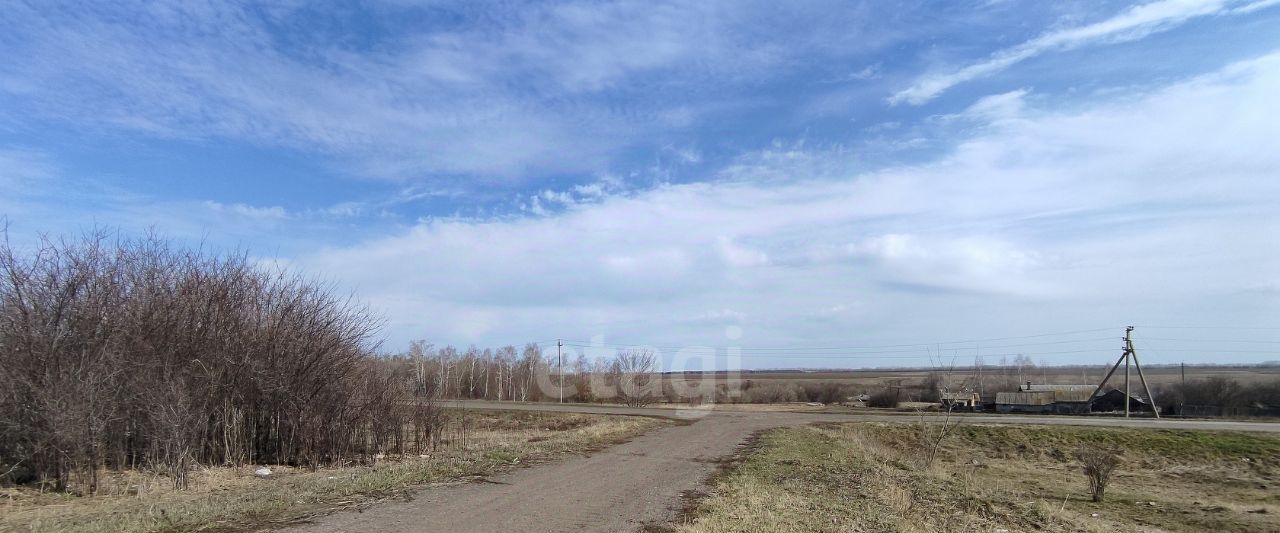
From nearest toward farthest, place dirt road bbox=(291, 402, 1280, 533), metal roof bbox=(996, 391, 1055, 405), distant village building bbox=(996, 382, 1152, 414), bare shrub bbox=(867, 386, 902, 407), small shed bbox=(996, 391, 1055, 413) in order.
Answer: dirt road bbox=(291, 402, 1280, 533) < distant village building bbox=(996, 382, 1152, 414) < small shed bbox=(996, 391, 1055, 413) < metal roof bbox=(996, 391, 1055, 405) < bare shrub bbox=(867, 386, 902, 407)

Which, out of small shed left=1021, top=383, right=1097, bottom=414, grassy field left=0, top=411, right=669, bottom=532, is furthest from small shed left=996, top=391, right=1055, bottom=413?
grassy field left=0, top=411, right=669, bottom=532

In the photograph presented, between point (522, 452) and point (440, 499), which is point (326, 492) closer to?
point (440, 499)

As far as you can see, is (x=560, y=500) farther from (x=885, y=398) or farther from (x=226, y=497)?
(x=885, y=398)

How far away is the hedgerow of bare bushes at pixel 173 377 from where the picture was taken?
11.1 m

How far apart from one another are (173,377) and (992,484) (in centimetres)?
2058

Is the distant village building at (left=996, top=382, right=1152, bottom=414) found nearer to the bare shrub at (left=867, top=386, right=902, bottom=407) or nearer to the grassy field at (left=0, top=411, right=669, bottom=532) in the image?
the bare shrub at (left=867, top=386, right=902, bottom=407)

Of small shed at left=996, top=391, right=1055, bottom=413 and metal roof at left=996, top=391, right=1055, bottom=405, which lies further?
metal roof at left=996, top=391, right=1055, bottom=405

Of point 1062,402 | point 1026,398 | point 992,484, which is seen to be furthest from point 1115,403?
point 992,484

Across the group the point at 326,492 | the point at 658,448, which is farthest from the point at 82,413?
the point at 658,448

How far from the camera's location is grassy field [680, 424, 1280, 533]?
10547mm

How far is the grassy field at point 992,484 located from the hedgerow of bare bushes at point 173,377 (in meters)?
9.25

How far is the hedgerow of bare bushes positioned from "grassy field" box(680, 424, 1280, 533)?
30.3 ft

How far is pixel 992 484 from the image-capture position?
19.4 m

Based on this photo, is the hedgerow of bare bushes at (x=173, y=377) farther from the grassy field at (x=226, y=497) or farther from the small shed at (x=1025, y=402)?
the small shed at (x=1025, y=402)
